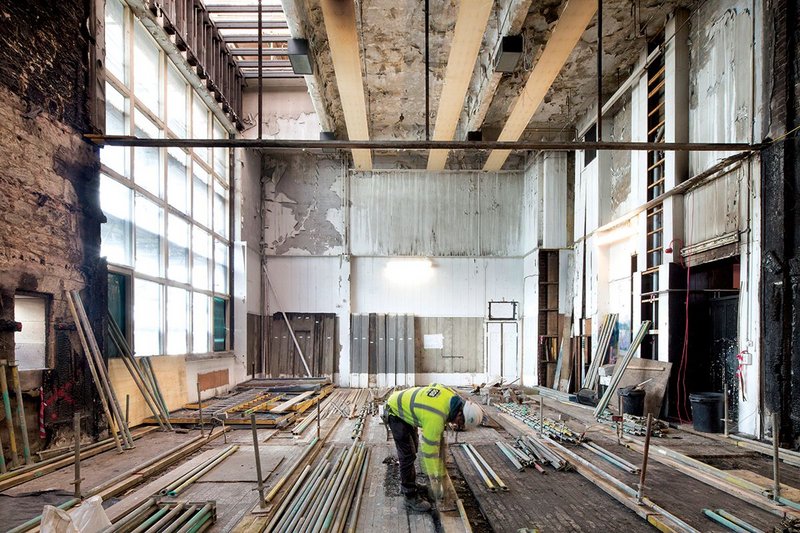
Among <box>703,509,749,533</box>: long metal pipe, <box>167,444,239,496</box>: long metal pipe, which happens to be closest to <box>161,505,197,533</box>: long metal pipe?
<box>167,444,239,496</box>: long metal pipe

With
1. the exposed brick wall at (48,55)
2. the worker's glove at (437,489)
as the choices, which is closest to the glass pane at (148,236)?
the exposed brick wall at (48,55)

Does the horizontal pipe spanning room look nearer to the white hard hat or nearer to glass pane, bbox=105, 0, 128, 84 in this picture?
glass pane, bbox=105, 0, 128, 84

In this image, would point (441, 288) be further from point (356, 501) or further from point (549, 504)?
point (356, 501)

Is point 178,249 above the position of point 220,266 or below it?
above

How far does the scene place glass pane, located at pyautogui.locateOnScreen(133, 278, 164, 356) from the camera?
25.5 feet

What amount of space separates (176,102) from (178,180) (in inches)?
65.9

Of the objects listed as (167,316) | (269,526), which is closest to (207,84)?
(167,316)

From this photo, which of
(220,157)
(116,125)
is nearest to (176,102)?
(220,157)

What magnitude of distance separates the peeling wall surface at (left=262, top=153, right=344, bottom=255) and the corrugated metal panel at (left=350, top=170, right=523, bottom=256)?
58 centimetres

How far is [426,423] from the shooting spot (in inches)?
157

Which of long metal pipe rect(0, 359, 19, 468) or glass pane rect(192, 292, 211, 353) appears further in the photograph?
glass pane rect(192, 292, 211, 353)

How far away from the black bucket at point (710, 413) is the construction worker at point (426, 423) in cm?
485

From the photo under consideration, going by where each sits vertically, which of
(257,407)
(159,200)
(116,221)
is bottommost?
(257,407)

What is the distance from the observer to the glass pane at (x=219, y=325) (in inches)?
450
